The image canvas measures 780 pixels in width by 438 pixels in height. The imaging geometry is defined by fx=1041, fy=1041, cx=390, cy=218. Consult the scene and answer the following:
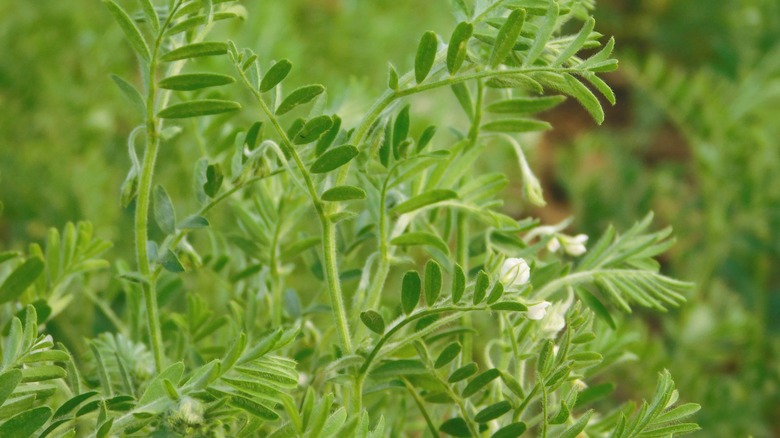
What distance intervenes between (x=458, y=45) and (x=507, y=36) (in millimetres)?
31

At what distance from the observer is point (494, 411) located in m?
0.69

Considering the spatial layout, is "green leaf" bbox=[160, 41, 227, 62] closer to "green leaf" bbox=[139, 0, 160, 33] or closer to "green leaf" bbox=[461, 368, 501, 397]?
"green leaf" bbox=[139, 0, 160, 33]

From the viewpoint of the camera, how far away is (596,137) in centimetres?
239

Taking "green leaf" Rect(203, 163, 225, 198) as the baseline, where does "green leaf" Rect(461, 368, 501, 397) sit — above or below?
below

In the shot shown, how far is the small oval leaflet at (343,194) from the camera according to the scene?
633mm

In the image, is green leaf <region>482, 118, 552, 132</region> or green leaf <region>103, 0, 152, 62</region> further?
green leaf <region>482, 118, 552, 132</region>

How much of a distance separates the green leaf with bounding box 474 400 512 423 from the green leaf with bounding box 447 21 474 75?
220 mm

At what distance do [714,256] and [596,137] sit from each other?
0.57 metres

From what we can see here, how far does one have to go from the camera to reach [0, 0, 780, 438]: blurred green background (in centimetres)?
166

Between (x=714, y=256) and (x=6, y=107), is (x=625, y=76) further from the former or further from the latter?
(x=6, y=107)

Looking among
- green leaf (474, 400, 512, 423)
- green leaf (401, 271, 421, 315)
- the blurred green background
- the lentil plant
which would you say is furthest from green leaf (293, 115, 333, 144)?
the blurred green background

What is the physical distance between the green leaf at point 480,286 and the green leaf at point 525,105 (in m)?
0.21

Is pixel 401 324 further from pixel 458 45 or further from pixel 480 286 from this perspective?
pixel 458 45

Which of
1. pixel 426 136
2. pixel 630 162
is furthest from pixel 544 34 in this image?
pixel 630 162
